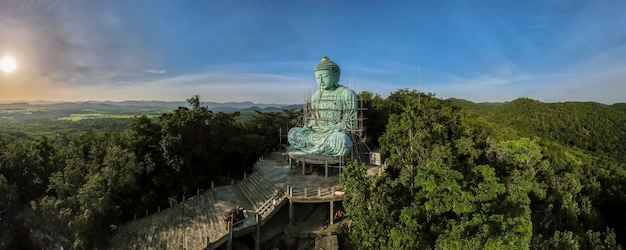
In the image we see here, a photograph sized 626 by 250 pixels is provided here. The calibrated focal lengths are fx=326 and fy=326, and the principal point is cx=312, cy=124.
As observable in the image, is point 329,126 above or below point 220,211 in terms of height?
above

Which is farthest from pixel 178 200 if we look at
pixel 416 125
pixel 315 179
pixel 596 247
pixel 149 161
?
pixel 596 247

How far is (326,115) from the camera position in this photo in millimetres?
21391

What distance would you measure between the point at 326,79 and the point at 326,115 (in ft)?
7.73

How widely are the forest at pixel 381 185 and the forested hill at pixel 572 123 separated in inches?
676

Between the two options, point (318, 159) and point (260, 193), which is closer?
point (260, 193)

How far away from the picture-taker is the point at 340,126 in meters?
20.4

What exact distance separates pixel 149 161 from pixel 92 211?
15.2ft

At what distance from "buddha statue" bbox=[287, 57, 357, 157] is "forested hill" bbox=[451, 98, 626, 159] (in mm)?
24515

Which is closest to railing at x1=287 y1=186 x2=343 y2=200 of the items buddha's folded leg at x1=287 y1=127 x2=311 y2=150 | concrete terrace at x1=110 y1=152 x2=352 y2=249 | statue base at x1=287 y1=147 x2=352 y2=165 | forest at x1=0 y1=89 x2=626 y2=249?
concrete terrace at x1=110 y1=152 x2=352 y2=249

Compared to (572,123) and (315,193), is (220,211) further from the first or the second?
(572,123)

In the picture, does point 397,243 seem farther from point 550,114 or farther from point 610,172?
point 550,114

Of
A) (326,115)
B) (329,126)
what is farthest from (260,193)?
(326,115)

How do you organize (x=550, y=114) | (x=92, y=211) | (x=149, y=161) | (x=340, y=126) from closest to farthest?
(x=92, y=211) < (x=149, y=161) < (x=340, y=126) < (x=550, y=114)

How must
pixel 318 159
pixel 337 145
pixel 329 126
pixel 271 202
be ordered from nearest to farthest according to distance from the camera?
pixel 271 202
pixel 337 145
pixel 318 159
pixel 329 126
